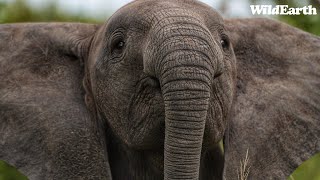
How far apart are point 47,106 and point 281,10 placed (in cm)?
269

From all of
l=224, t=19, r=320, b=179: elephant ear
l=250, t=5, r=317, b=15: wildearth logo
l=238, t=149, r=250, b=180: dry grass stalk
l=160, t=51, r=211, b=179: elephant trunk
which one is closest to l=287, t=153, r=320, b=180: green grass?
l=250, t=5, r=317, b=15: wildearth logo

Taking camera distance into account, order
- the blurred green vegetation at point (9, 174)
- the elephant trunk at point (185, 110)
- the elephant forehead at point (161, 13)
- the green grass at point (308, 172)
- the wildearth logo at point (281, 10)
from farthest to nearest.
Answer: the wildearth logo at point (281, 10), the blurred green vegetation at point (9, 174), the green grass at point (308, 172), the elephant forehead at point (161, 13), the elephant trunk at point (185, 110)

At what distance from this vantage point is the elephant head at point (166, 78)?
2865 millimetres

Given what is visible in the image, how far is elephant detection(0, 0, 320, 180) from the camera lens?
2.92 meters

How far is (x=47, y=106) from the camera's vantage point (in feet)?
11.8

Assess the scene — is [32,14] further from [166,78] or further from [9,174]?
[166,78]

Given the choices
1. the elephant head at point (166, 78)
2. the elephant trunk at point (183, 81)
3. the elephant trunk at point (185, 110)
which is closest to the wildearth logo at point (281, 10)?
the elephant head at point (166, 78)

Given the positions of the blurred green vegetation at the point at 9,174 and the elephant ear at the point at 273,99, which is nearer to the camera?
the elephant ear at the point at 273,99

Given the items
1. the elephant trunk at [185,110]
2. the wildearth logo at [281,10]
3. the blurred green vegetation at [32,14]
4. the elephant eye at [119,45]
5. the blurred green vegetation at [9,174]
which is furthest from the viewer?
the blurred green vegetation at [32,14]

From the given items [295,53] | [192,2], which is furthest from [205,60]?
[295,53]

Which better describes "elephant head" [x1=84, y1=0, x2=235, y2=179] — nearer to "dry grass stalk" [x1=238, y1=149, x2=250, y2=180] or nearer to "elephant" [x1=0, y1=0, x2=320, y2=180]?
"elephant" [x1=0, y1=0, x2=320, y2=180]

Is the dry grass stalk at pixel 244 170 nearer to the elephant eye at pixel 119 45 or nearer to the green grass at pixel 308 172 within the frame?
the elephant eye at pixel 119 45

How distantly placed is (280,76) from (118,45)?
0.87m

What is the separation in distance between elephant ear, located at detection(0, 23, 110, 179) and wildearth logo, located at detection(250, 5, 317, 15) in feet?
6.39
